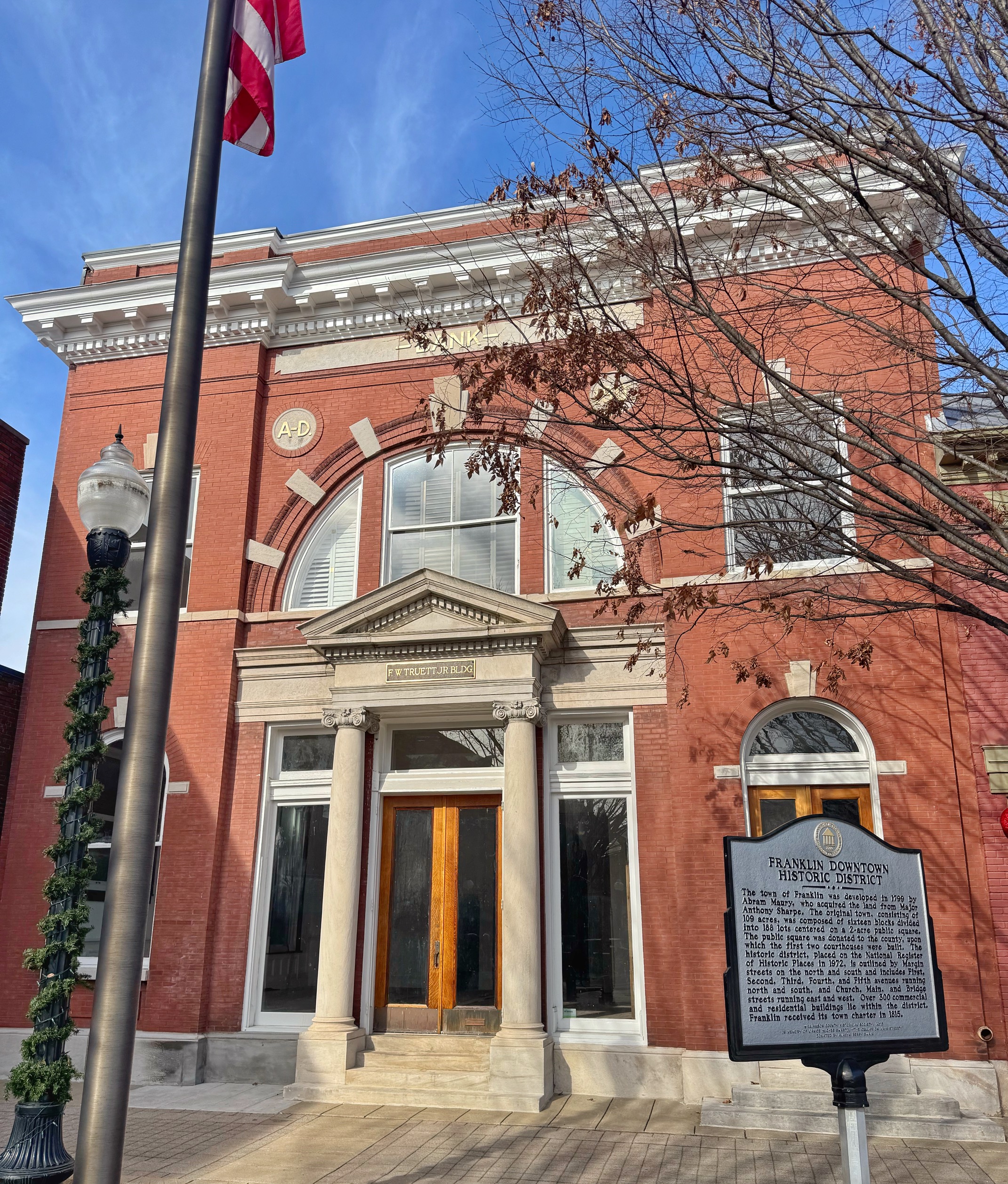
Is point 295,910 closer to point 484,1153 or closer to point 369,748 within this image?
point 369,748

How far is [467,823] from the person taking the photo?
491 inches

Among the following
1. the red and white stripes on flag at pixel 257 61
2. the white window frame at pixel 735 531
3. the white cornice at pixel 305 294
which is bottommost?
the white window frame at pixel 735 531

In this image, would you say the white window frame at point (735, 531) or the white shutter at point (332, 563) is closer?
the white window frame at point (735, 531)

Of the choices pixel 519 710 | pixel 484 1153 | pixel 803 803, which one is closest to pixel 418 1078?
pixel 484 1153

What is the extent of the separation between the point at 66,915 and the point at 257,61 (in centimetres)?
617

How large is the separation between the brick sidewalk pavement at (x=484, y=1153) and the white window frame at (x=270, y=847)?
196cm

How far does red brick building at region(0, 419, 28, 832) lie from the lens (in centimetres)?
1444

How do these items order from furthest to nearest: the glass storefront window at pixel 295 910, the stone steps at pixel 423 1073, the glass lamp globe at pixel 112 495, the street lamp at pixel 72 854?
the glass storefront window at pixel 295 910 → the stone steps at pixel 423 1073 → the glass lamp globe at pixel 112 495 → the street lamp at pixel 72 854

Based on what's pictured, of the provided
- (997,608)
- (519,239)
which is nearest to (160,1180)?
Result: (997,608)

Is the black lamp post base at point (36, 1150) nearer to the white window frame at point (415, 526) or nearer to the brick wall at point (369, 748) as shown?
the brick wall at point (369, 748)

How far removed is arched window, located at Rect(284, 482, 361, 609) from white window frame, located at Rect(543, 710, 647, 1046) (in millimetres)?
3569

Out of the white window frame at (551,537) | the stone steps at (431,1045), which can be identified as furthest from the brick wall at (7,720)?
the white window frame at (551,537)

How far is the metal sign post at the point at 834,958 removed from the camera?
16.9ft

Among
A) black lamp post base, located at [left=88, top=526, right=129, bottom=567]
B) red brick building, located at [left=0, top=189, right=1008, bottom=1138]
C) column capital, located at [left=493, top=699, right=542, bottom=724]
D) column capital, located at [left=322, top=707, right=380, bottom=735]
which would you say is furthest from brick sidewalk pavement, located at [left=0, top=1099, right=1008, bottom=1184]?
black lamp post base, located at [left=88, top=526, right=129, bottom=567]
